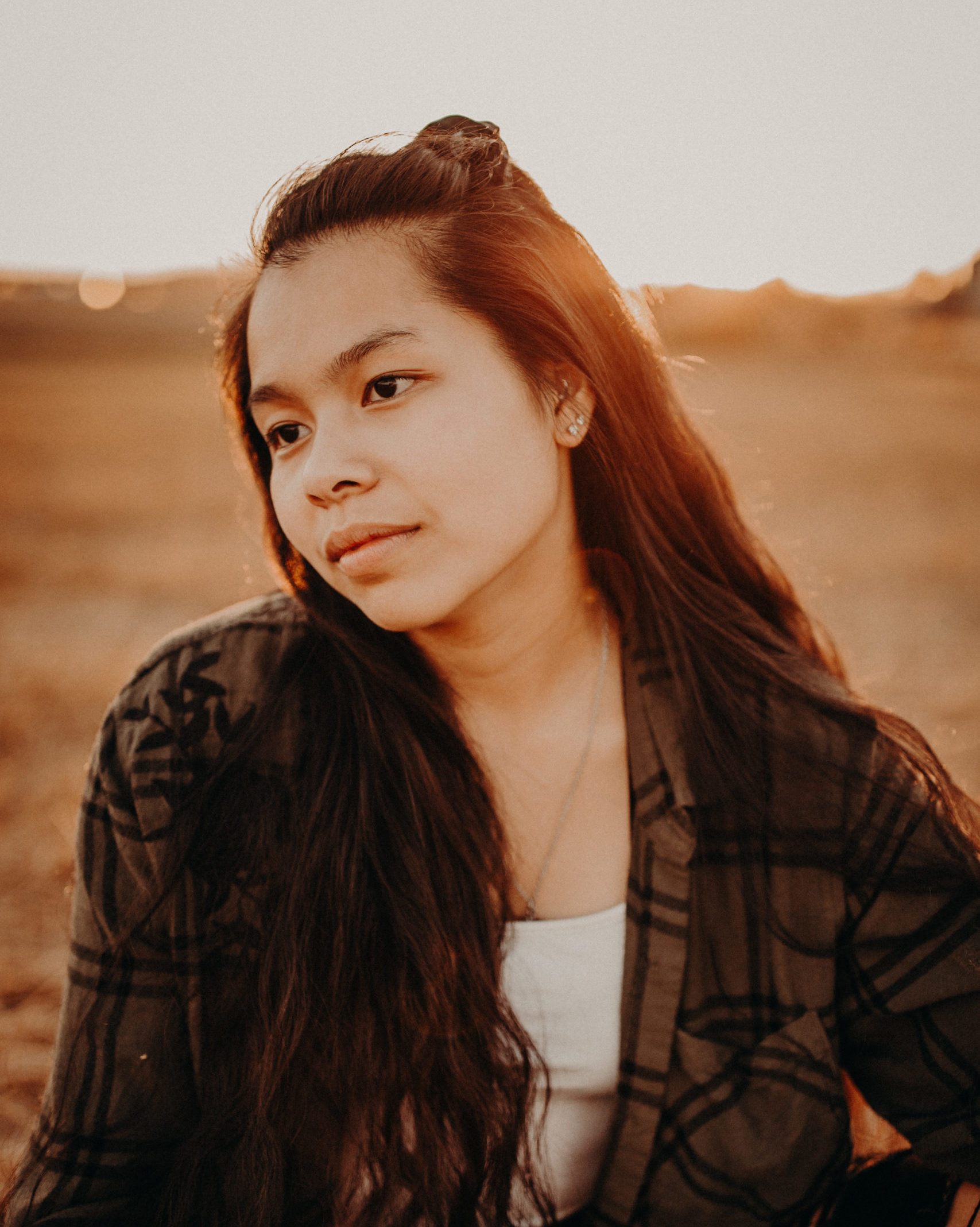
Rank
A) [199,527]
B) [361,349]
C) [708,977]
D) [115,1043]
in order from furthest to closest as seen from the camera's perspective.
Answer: [199,527] < [708,977] < [115,1043] < [361,349]

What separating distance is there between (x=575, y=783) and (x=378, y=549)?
688 mm

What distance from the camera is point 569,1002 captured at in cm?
159

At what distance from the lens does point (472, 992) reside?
1515 millimetres

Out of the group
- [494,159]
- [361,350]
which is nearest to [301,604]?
[361,350]

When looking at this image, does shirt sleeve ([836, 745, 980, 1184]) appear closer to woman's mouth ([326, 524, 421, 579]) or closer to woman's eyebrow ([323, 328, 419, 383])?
woman's mouth ([326, 524, 421, 579])

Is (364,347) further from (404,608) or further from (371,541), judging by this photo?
(404,608)

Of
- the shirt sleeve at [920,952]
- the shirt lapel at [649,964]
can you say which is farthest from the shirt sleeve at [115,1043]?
the shirt sleeve at [920,952]

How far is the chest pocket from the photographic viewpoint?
1.56 metres

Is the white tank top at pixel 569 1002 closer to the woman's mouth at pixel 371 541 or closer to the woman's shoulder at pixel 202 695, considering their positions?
the woman's shoulder at pixel 202 695

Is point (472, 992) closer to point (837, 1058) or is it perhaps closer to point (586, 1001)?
point (586, 1001)

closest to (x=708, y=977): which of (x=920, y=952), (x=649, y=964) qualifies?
(x=649, y=964)

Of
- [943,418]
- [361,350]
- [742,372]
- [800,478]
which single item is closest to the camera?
[361,350]

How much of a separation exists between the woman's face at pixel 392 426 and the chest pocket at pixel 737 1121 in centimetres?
98

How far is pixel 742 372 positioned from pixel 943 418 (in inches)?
266
